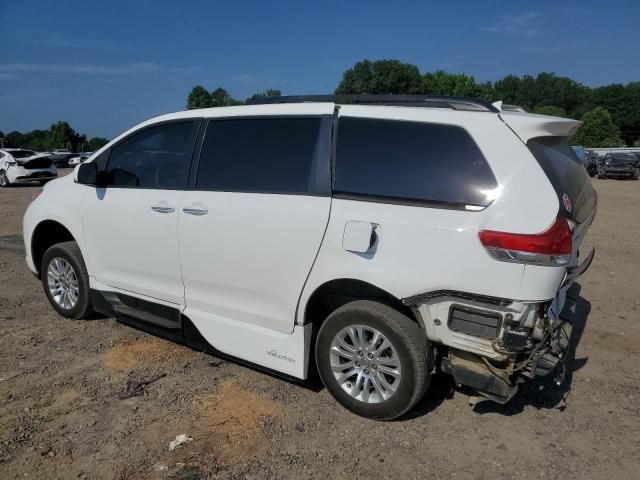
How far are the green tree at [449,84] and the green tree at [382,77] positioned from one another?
2.55 m

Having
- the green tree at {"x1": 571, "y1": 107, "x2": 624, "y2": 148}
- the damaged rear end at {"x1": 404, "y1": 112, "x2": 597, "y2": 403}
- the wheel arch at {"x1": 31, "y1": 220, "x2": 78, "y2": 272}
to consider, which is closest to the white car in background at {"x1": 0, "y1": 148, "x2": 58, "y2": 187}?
the wheel arch at {"x1": 31, "y1": 220, "x2": 78, "y2": 272}

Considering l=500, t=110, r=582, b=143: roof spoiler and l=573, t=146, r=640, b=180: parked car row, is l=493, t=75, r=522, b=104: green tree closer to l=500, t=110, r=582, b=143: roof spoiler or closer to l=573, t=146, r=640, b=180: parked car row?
l=573, t=146, r=640, b=180: parked car row

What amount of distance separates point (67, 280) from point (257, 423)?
8.67 ft

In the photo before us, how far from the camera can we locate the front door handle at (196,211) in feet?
11.8

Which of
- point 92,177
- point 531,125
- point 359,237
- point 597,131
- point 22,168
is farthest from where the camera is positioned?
point 597,131

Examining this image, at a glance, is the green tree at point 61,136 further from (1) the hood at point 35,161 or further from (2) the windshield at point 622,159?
(2) the windshield at point 622,159

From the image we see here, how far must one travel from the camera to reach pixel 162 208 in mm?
3836

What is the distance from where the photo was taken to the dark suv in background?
27.9 metres

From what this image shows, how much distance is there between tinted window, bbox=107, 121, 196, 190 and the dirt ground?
143 centimetres

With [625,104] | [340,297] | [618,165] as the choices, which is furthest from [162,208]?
[625,104]

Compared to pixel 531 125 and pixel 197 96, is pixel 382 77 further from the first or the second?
pixel 531 125

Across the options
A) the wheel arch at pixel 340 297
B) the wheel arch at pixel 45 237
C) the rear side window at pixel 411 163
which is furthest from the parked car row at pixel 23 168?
the rear side window at pixel 411 163

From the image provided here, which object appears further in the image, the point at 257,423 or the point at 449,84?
the point at 449,84

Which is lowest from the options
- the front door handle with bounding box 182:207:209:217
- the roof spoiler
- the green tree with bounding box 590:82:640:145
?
the front door handle with bounding box 182:207:209:217
